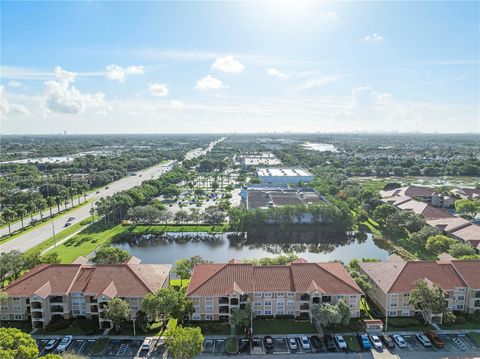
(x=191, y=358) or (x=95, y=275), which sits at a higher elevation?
(x=95, y=275)

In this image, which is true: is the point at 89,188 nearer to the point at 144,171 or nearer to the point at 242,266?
the point at 144,171

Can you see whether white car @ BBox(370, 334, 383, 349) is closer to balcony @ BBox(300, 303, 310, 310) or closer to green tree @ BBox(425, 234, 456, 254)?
balcony @ BBox(300, 303, 310, 310)

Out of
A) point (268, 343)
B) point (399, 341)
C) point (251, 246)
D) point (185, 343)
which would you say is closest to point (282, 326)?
point (268, 343)

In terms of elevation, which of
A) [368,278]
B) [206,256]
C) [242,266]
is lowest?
[206,256]

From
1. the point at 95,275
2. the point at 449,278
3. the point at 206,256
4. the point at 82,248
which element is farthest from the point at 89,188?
the point at 449,278

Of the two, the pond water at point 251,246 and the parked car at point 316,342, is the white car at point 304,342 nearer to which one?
the parked car at point 316,342

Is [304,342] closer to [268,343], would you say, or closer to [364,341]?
[268,343]

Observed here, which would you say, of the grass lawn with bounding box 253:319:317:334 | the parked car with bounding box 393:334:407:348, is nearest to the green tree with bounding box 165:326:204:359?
the grass lawn with bounding box 253:319:317:334
